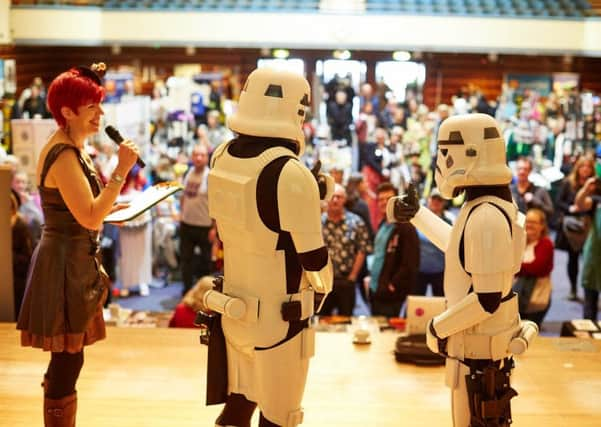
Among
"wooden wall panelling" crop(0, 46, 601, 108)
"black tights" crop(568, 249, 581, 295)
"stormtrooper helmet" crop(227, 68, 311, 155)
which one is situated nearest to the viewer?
Answer: "stormtrooper helmet" crop(227, 68, 311, 155)

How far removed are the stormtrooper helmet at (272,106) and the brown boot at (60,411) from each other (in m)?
1.26

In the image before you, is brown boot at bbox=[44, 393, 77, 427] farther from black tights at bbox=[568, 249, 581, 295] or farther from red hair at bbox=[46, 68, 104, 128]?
black tights at bbox=[568, 249, 581, 295]

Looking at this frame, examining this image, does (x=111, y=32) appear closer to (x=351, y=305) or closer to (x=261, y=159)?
(x=351, y=305)

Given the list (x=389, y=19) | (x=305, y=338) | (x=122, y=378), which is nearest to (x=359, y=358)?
(x=122, y=378)

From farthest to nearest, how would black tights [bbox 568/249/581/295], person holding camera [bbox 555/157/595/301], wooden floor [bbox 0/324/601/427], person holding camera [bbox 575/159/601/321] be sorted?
black tights [bbox 568/249/581/295], person holding camera [bbox 555/157/595/301], person holding camera [bbox 575/159/601/321], wooden floor [bbox 0/324/601/427]

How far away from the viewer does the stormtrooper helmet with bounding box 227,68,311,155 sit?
354cm

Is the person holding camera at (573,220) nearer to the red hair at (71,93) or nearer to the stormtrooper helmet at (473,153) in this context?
the stormtrooper helmet at (473,153)

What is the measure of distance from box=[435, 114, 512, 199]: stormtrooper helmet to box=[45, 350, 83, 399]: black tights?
1625mm

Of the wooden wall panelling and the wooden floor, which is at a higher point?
the wooden wall panelling

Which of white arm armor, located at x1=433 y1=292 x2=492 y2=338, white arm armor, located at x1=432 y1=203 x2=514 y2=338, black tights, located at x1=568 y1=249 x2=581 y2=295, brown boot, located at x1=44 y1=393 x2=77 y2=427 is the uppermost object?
white arm armor, located at x1=432 y1=203 x2=514 y2=338

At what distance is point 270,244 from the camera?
3.52m

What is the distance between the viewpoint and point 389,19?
36.7 ft

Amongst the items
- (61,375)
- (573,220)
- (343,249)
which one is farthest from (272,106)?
(573,220)

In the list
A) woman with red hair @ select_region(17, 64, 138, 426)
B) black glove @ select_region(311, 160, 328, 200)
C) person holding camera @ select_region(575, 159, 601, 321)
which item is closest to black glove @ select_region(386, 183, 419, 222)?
black glove @ select_region(311, 160, 328, 200)
